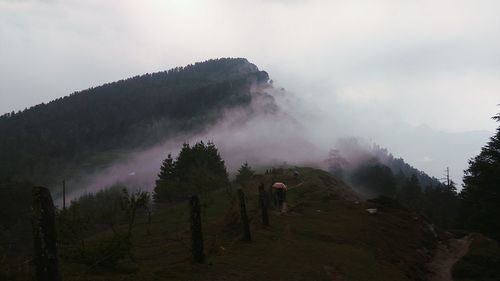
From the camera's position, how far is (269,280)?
75.9 ft

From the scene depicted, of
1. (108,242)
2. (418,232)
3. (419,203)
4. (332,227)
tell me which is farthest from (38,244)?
(419,203)

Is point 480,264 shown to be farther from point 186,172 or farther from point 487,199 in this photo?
point 186,172

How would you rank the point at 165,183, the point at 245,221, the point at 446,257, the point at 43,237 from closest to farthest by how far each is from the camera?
1. the point at 43,237
2. the point at 245,221
3. the point at 446,257
4. the point at 165,183

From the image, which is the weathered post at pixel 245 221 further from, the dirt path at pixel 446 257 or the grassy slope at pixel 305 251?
the dirt path at pixel 446 257

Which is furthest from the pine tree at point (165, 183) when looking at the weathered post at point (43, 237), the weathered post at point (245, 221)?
the weathered post at point (43, 237)

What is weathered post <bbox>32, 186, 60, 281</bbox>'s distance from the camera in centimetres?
1691

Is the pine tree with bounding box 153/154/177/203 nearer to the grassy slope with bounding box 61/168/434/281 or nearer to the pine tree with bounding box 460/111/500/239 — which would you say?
the grassy slope with bounding box 61/168/434/281

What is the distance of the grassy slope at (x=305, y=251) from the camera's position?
77.0 feet

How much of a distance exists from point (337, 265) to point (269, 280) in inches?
285

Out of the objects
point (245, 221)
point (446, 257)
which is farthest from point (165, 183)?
point (245, 221)

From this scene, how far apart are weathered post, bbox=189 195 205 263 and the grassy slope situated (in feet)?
2.42

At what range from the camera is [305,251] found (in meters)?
31.0

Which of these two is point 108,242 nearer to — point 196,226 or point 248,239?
point 196,226

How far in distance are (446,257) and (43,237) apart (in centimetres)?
3619
